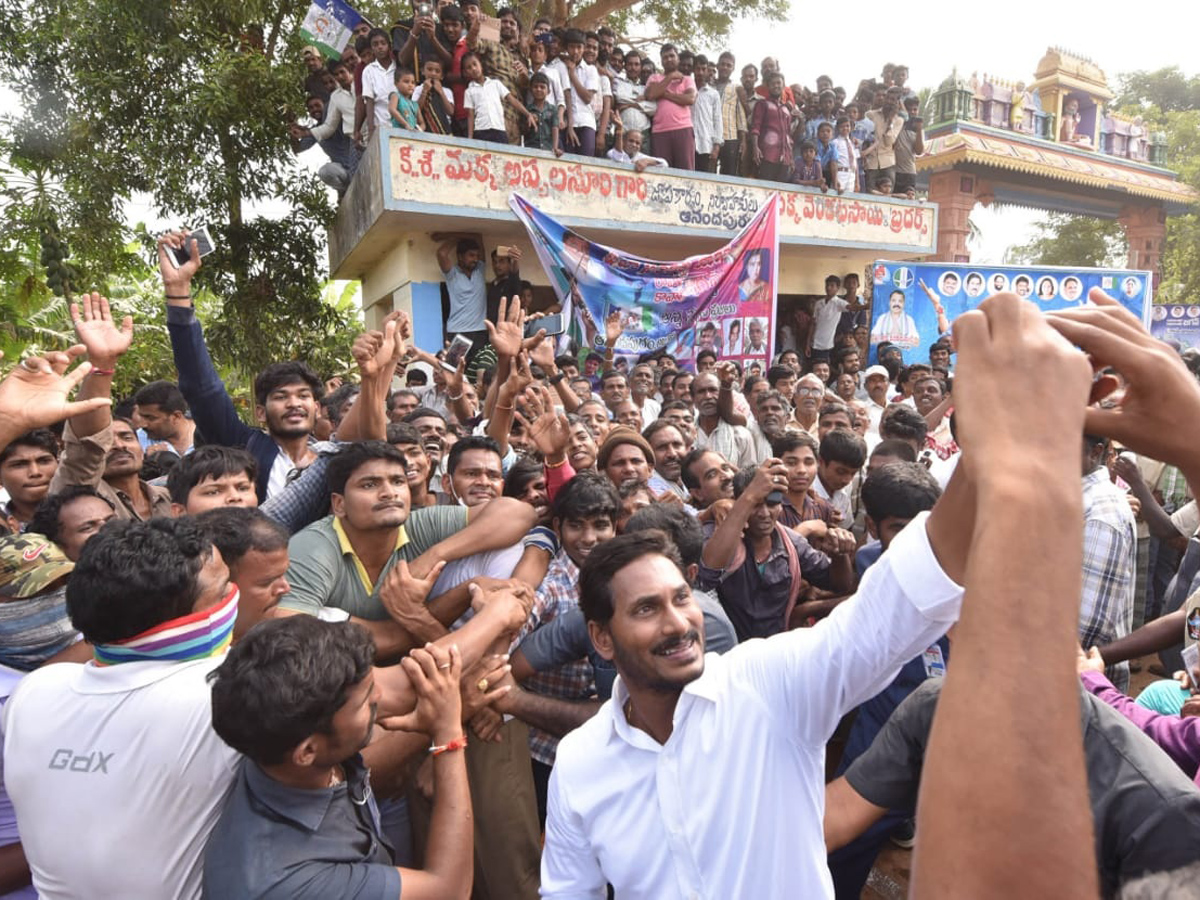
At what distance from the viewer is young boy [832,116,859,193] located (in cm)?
1130

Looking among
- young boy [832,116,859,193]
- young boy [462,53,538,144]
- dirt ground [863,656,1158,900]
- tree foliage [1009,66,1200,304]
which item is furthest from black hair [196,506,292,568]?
tree foliage [1009,66,1200,304]

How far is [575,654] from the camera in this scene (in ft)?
7.64

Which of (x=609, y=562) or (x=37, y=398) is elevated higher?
(x=37, y=398)

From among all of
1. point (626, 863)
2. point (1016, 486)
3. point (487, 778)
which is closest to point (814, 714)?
point (626, 863)

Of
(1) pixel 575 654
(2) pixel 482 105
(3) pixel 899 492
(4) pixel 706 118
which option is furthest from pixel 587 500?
(4) pixel 706 118

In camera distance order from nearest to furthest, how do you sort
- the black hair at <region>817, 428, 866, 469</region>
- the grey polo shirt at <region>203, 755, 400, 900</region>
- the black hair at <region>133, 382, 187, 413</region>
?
the grey polo shirt at <region>203, 755, 400, 900</region> → the black hair at <region>817, 428, 866, 469</region> → the black hair at <region>133, 382, 187, 413</region>

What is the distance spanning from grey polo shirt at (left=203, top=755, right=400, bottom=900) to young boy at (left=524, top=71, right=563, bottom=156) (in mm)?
8816

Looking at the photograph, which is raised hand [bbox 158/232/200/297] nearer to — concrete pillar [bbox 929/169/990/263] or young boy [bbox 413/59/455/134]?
young boy [bbox 413/59/455/134]

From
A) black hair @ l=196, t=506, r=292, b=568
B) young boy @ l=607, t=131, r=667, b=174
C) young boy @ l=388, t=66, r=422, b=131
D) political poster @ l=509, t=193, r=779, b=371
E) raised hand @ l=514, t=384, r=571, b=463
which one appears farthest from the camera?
young boy @ l=607, t=131, r=667, b=174

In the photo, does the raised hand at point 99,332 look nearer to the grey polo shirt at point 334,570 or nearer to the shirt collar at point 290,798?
the grey polo shirt at point 334,570

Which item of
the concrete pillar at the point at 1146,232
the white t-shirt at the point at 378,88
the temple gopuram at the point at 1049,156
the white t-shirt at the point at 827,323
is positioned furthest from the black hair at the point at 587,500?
the concrete pillar at the point at 1146,232

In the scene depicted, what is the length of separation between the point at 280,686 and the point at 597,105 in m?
9.54

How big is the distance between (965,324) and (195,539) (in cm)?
160

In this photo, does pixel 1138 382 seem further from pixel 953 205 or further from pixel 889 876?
pixel 953 205
